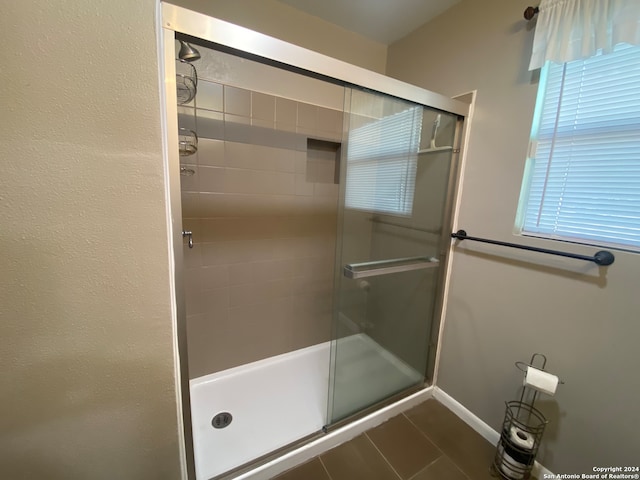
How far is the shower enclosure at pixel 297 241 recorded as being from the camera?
133 cm

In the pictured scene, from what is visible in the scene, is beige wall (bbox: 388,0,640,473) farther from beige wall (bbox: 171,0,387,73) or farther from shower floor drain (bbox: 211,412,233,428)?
shower floor drain (bbox: 211,412,233,428)

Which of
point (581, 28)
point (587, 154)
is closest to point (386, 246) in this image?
point (587, 154)

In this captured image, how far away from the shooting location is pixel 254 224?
1.68 m

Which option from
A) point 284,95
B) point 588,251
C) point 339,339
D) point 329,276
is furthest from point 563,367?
point 284,95

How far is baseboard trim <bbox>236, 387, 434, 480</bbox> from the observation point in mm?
1143

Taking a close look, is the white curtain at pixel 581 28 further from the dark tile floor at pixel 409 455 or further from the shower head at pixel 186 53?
the dark tile floor at pixel 409 455

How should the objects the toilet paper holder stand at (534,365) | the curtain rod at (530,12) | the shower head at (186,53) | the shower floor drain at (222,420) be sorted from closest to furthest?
the shower head at (186,53) → the curtain rod at (530,12) → the toilet paper holder stand at (534,365) → the shower floor drain at (222,420)

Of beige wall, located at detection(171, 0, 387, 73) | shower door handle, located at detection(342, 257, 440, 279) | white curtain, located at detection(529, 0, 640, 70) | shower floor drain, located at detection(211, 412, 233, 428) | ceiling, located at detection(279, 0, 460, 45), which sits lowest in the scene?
shower floor drain, located at detection(211, 412, 233, 428)

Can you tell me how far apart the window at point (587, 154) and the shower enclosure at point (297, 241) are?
1.29 ft

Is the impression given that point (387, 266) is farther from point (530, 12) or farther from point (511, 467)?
point (530, 12)

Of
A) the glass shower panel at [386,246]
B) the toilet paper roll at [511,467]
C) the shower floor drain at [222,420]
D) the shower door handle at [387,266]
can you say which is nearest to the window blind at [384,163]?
the glass shower panel at [386,246]

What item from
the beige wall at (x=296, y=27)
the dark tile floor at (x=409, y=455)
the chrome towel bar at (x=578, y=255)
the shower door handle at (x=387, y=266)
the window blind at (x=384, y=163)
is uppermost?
the beige wall at (x=296, y=27)

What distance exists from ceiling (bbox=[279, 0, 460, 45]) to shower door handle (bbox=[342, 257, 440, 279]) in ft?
4.79

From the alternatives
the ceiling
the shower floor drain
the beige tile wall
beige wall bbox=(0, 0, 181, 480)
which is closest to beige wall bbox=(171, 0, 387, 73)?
the ceiling
